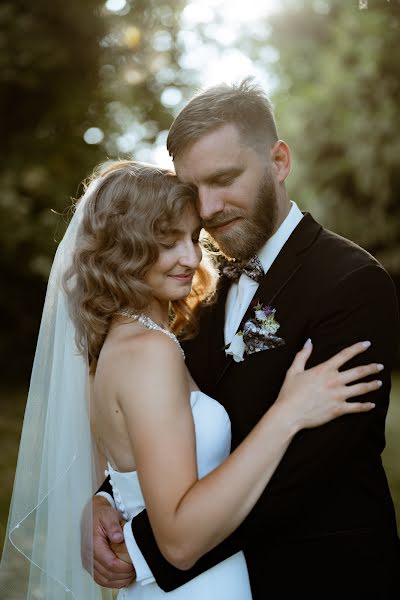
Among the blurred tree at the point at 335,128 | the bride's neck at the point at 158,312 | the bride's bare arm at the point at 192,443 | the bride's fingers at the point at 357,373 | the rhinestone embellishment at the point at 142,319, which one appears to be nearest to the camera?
the bride's bare arm at the point at 192,443

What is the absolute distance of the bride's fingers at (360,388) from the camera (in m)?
2.39

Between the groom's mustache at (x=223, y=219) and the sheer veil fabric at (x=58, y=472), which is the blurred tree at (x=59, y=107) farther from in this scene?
the sheer veil fabric at (x=58, y=472)

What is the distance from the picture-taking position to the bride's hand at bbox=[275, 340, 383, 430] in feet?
7.77

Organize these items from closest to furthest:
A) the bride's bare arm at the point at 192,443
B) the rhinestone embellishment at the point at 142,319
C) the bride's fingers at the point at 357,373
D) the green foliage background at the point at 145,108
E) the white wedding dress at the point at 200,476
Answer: the bride's bare arm at the point at 192,443
the bride's fingers at the point at 357,373
the white wedding dress at the point at 200,476
the rhinestone embellishment at the point at 142,319
the green foliage background at the point at 145,108

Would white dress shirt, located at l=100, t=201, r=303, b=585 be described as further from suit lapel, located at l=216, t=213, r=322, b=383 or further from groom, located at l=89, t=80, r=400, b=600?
suit lapel, located at l=216, t=213, r=322, b=383

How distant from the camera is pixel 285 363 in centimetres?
269

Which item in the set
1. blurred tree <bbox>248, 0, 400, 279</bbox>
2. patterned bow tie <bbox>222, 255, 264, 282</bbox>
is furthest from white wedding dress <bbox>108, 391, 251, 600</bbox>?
blurred tree <bbox>248, 0, 400, 279</bbox>

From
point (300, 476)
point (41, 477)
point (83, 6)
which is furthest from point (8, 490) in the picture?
point (300, 476)

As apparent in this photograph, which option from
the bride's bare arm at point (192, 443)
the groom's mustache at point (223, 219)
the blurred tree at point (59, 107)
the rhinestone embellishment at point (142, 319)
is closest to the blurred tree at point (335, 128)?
the blurred tree at point (59, 107)

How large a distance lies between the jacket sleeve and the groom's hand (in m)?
0.14

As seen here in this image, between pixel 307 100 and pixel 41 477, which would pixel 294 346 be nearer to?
pixel 41 477

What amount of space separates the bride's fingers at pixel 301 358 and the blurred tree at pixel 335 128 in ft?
43.0

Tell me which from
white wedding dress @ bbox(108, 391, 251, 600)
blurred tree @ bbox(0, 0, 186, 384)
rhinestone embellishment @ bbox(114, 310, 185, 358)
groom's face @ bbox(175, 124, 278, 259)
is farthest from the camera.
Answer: blurred tree @ bbox(0, 0, 186, 384)

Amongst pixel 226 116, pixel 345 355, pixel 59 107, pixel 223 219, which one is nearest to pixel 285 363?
pixel 345 355
